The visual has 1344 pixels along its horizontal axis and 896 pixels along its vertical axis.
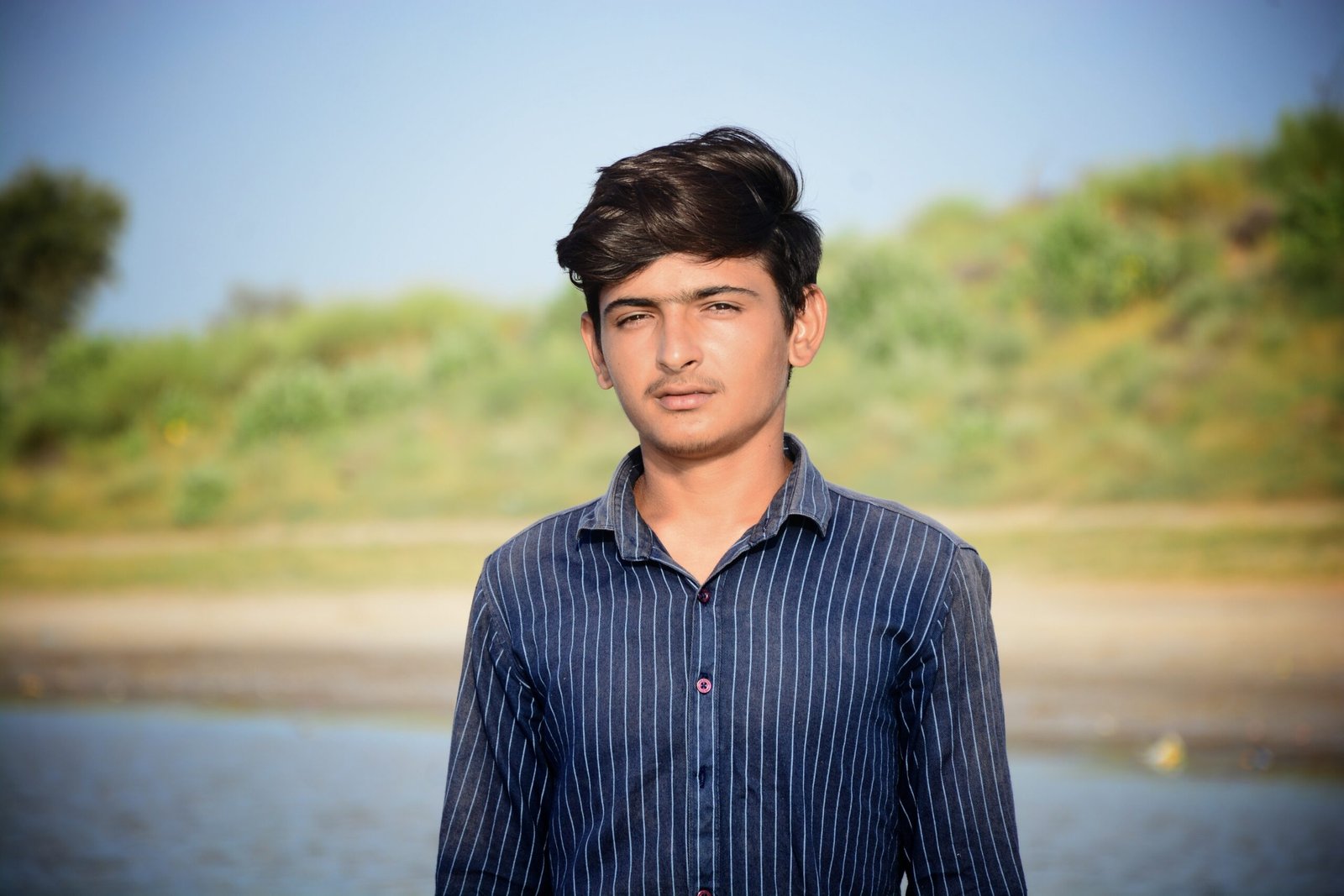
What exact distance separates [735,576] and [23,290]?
1638cm

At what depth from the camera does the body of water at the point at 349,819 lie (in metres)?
6.02

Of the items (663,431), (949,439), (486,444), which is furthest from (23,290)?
(663,431)

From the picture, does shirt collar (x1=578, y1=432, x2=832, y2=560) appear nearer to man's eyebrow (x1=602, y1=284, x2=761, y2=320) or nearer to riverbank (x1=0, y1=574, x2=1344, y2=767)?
man's eyebrow (x1=602, y1=284, x2=761, y2=320)

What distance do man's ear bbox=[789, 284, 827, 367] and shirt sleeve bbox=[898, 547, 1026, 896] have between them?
326mm

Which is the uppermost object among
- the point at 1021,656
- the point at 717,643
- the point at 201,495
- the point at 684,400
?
the point at 201,495

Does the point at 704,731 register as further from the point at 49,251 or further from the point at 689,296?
the point at 49,251

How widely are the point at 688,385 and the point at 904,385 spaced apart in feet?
39.4

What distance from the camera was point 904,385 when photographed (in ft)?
43.9

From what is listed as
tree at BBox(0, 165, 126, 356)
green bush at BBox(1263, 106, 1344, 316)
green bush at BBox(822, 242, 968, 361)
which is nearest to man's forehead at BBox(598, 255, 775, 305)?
green bush at BBox(822, 242, 968, 361)

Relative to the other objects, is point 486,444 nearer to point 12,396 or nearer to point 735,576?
point 12,396

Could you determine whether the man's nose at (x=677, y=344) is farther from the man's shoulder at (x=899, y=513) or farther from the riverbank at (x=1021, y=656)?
the riverbank at (x=1021, y=656)

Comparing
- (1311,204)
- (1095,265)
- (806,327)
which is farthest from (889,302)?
(806,327)

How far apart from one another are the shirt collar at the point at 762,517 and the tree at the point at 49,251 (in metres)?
15.8

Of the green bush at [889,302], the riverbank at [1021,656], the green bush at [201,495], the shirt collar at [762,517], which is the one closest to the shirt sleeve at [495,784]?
the shirt collar at [762,517]
